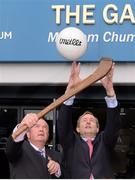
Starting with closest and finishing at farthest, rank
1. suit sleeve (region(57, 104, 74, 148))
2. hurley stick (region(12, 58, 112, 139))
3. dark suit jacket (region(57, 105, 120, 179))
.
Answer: hurley stick (region(12, 58, 112, 139)), dark suit jacket (region(57, 105, 120, 179)), suit sleeve (region(57, 104, 74, 148))

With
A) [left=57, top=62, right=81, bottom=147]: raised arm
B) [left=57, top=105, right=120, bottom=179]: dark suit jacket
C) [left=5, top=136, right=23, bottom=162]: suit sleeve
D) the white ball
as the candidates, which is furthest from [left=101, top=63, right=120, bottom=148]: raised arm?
the white ball

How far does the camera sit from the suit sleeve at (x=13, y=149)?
10.9 feet

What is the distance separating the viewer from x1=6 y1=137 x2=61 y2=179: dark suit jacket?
3372 mm

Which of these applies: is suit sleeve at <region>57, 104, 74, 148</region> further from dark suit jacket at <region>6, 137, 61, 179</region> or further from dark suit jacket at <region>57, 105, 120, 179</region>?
dark suit jacket at <region>6, 137, 61, 179</region>

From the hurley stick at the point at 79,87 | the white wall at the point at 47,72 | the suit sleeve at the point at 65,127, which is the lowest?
the suit sleeve at the point at 65,127

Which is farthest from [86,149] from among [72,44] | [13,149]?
[72,44]

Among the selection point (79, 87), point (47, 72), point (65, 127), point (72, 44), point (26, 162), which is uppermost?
point (72, 44)

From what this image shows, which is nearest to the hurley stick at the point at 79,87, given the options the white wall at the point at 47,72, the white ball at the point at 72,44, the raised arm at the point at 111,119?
the raised arm at the point at 111,119

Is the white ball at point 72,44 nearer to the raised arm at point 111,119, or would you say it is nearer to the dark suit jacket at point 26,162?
the raised arm at point 111,119

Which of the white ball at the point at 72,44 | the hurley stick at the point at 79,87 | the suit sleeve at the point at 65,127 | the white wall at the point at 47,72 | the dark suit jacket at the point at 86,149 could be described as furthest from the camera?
the white wall at the point at 47,72

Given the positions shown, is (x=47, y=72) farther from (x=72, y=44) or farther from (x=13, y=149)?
(x=13, y=149)

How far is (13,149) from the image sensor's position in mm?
3350

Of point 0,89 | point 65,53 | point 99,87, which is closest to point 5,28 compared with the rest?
point 0,89

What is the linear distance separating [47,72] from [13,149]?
3617 mm
